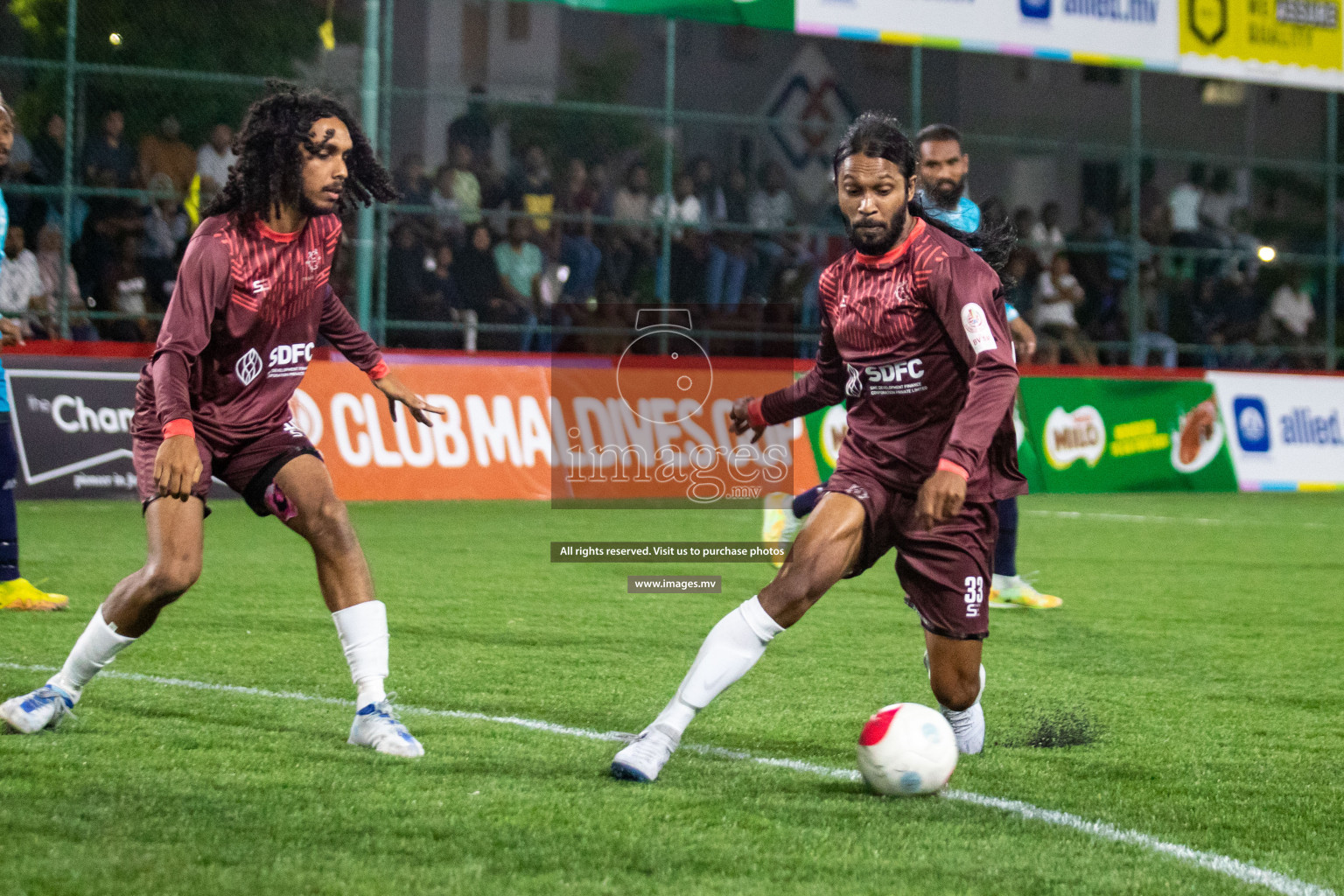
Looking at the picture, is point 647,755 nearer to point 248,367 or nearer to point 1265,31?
point 248,367

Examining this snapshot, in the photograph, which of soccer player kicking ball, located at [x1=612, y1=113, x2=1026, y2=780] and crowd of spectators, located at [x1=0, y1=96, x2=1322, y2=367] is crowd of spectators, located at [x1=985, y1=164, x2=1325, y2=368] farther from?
soccer player kicking ball, located at [x1=612, y1=113, x2=1026, y2=780]

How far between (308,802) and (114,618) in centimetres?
106

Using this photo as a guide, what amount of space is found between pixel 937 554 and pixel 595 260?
1146 cm

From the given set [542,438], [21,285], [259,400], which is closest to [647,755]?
[259,400]

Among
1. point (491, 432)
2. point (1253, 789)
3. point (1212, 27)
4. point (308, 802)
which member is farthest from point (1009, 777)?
point (1212, 27)

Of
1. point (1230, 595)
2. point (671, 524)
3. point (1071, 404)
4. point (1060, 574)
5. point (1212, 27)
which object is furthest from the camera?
point (1212, 27)

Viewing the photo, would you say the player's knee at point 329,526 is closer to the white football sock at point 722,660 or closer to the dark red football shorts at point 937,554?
the white football sock at point 722,660

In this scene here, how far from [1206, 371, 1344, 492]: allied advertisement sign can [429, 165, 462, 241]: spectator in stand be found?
8.00 m

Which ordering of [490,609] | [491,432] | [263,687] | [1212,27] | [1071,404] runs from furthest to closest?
[1212,27], [1071,404], [491,432], [490,609], [263,687]

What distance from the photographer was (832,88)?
28266 millimetres

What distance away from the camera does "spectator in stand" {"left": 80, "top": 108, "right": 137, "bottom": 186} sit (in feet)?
45.1

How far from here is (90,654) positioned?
4746mm

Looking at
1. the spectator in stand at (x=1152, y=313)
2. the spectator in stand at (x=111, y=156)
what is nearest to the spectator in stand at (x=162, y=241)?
the spectator in stand at (x=111, y=156)

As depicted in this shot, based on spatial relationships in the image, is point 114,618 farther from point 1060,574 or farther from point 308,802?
point 1060,574
